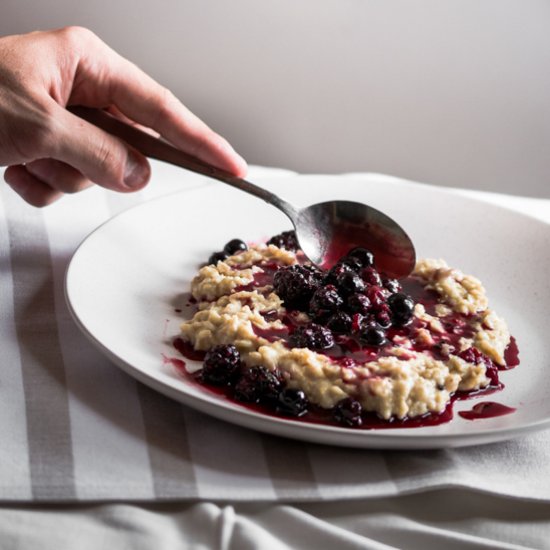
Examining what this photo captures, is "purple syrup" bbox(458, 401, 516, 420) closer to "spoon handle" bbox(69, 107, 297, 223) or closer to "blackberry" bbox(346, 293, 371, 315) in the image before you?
"blackberry" bbox(346, 293, 371, 315)

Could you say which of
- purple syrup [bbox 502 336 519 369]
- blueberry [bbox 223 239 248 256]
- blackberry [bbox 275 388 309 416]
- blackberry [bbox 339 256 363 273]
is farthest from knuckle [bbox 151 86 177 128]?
purple syrup [bbox 502 336 519 369]

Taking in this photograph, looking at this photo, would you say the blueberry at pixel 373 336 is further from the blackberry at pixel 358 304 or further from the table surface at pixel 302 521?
the table surface at pixel 302 521

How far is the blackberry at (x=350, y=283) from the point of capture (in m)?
2.01

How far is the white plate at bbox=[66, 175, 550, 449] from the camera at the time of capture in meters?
1.58

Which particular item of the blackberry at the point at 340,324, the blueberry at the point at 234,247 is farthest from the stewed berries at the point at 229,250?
the blackberry at the point at 340,324

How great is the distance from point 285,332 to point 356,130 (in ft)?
6.75

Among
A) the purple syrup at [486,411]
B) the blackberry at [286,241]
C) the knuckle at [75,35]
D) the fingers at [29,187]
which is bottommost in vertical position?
→ the fingers at [29,187]

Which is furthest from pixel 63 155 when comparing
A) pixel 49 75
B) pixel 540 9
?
pixel 540 9

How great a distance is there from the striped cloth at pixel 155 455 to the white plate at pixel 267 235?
2.8 inches

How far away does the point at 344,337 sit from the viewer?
1.90m

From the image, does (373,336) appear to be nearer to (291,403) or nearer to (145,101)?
(291,403)

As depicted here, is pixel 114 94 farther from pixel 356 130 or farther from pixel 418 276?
pixel 356 130

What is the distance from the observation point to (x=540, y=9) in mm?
3451

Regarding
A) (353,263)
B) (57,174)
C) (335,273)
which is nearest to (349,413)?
(335,273)
